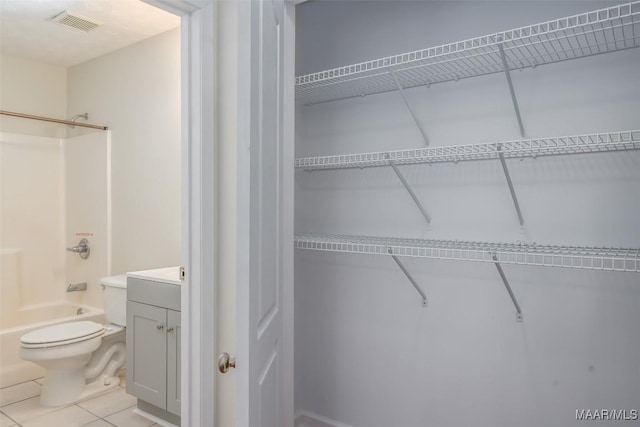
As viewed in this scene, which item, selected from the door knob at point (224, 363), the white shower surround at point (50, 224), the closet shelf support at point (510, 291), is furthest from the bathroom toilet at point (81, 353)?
the closet shelf support at point (510, 291)

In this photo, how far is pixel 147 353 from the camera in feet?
7.18

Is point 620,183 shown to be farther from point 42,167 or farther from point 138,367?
point 42,167

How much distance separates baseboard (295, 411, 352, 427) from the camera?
2049 millimetres

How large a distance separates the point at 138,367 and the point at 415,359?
151 centimetres

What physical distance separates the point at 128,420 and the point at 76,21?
8.03 feet

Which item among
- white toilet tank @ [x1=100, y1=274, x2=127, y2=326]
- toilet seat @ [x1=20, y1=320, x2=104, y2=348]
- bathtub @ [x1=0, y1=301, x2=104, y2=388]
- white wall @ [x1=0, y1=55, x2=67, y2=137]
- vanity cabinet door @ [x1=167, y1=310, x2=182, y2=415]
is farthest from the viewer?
white wall @ [x1=0, y1=55, x2=67, y2=137]

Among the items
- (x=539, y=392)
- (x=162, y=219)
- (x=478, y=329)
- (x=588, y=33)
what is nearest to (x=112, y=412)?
(x=162, y=219)

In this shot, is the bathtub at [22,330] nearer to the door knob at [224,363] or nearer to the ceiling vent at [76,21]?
the ceiling vent at [76,21]

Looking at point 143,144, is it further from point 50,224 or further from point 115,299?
point 50,224

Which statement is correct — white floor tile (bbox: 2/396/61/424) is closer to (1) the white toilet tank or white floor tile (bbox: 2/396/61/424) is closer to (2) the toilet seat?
(2) the toilet seat

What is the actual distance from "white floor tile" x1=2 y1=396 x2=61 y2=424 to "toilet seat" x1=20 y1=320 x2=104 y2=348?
0.39 m

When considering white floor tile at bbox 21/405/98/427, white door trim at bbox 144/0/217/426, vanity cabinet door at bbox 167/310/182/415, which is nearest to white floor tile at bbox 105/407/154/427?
white floor tile at bbox 21/405/98/427

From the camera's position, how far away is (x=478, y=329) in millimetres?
1684

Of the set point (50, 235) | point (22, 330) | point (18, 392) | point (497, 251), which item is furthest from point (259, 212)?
point (50, 235)
